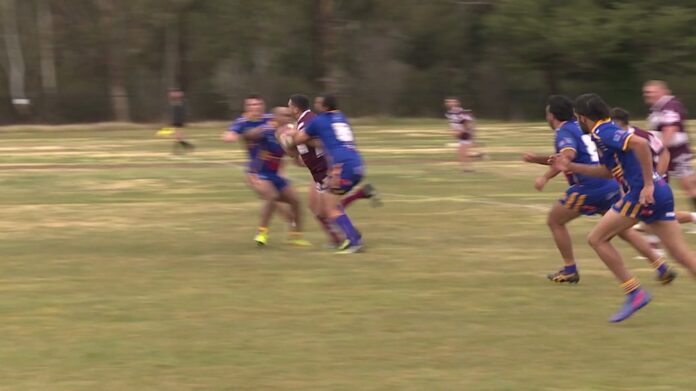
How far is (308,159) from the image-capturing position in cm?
1214

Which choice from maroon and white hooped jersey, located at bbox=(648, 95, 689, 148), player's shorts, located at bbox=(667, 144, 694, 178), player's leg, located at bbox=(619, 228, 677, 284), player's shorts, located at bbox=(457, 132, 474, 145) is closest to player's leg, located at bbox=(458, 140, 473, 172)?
player's shorts, located at bbox=(457, 132, 474, 145)

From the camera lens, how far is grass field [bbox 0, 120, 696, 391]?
700 cm

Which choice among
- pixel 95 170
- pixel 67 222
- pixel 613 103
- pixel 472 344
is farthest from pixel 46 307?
pixel 613 103

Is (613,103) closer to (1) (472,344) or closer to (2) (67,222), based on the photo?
(2) (67,222)

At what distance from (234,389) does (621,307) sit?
385cm

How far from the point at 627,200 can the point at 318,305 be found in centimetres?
276

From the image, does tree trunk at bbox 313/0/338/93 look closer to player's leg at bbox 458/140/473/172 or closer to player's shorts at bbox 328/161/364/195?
player's leg at bbox 458/140/473/172

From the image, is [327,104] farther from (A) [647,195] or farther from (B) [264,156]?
(A) [647,195]

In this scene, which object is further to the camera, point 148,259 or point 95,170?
point 95,170

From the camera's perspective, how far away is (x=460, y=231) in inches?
547

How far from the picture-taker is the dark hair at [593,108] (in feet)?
27.0

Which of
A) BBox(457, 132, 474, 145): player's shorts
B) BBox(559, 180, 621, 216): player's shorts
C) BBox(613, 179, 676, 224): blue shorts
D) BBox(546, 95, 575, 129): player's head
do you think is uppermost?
BBox(546, 95, 575, 129): player's head

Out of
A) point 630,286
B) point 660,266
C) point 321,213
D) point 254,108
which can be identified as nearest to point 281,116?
point 254,108

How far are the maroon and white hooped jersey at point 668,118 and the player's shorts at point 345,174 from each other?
138 inches
